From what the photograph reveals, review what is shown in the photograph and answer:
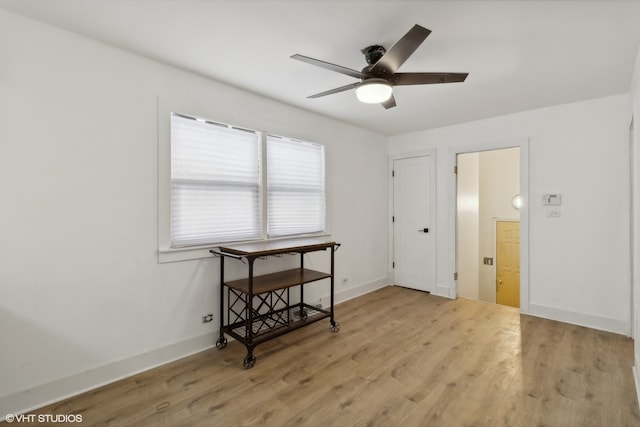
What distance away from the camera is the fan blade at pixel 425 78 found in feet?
6.56

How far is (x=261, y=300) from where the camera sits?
3.17 m

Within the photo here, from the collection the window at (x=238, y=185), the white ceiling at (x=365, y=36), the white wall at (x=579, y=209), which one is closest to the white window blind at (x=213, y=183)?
the window at (x=238, y=185)

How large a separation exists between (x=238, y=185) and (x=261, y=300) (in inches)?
48.6

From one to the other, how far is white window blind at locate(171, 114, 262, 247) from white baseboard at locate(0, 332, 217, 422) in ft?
2.98

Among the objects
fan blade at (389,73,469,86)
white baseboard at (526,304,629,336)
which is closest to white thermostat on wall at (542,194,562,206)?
white baseboard at (526,304,629,336)

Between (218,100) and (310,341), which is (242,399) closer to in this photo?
(310,341)

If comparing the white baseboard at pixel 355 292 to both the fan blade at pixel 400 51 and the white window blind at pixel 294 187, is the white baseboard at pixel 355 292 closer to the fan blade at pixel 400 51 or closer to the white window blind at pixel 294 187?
the white window blind at pixel 294 187

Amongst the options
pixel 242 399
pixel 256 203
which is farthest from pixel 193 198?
pixel 242 399

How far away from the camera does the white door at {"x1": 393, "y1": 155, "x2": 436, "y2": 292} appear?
453 cm

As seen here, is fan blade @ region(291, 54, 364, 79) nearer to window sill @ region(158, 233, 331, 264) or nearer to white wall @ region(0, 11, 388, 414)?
white wall @ region(0, 11, 388, 414)

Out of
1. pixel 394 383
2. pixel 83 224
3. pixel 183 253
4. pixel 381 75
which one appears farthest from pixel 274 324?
pixel 381 75

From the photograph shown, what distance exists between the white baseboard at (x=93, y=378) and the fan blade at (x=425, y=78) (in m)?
2.71

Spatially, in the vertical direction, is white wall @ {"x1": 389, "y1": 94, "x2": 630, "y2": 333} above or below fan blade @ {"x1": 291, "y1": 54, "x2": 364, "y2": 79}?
below

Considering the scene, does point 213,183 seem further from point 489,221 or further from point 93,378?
point 489,221
